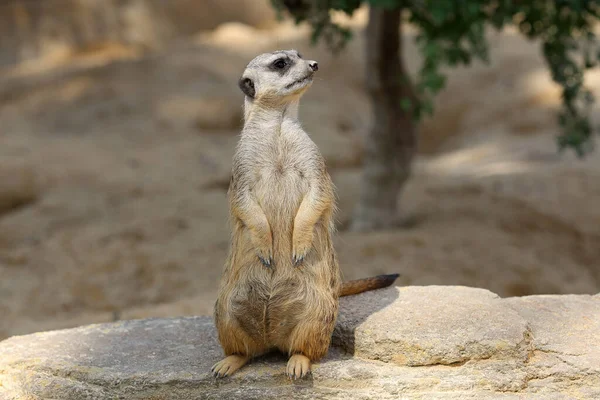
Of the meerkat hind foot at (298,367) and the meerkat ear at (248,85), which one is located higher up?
the meerkat ear at (248,85)

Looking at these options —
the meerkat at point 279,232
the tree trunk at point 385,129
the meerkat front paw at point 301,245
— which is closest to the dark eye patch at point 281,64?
the meerkat at point 279,232

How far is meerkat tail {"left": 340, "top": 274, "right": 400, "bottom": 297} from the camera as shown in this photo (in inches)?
134

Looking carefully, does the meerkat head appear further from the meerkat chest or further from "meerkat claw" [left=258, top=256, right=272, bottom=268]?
"meerkat claw" [left=258, top=256, right=272, bottom=268]

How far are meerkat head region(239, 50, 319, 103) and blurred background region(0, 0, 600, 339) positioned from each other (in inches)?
94.0

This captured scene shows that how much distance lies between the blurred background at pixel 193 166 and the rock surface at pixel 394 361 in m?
1.89

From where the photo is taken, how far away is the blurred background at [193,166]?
20.7 ft

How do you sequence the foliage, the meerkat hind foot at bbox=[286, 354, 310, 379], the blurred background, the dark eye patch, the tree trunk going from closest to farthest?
the meerkat hind foot at bbox=[286, 354, 310, 379] < the dark eye patch < the foliage < the blurred background < the tree trunk

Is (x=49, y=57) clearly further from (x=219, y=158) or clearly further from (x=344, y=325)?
(x=344, y=325)

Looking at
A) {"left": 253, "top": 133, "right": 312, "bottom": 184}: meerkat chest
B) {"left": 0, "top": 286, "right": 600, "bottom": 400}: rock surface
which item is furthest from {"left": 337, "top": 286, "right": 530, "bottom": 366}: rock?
{"left": 253, "top": 133, "right": 312, "bottom": 184}: meerkat chest

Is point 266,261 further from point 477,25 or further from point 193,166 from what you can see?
point 193,166

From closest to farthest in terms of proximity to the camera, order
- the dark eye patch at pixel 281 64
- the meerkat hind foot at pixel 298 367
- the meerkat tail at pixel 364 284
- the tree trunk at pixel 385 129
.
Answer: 1. the meerkat hind foot at pixel 298 367
2. the dark eye patch at pixel 281 64
3. the meerkat tail at pixel 364 284
4. the tree trunk at pixel 385 129

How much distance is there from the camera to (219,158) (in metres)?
9.07

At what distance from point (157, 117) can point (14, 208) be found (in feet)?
8.46

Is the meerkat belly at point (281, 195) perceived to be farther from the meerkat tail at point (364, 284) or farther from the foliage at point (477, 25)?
the foliage at point (477, 25)
